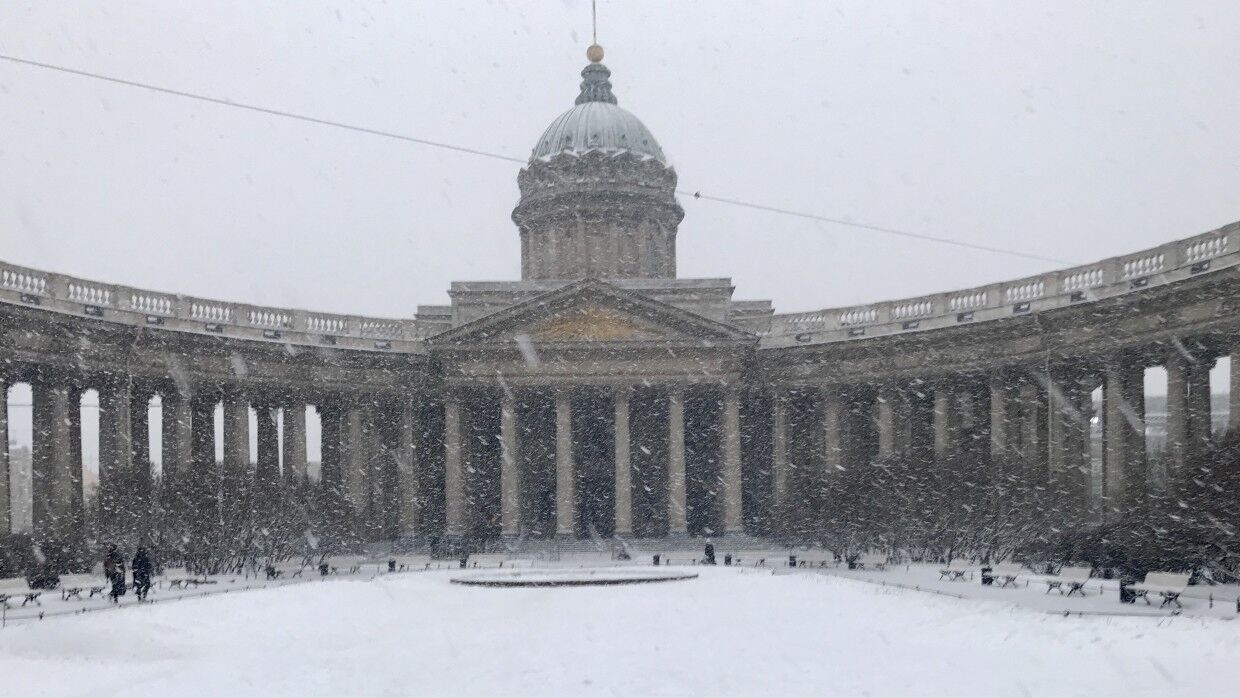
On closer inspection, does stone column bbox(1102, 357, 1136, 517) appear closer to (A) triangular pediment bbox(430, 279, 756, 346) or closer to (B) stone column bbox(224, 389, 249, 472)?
(A) triangular pediment bbox(430, 279, 756, 346)

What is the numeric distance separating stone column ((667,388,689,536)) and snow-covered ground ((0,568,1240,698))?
35542 mm

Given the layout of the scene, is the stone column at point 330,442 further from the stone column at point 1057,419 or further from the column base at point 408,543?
the stone column at point 1057,419

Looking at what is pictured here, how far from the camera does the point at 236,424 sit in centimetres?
A: 6369

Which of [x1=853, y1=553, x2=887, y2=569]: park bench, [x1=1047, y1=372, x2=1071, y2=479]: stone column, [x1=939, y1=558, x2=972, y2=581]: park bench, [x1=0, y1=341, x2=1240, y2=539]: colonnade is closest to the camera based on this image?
[x1=939, y1=558, x2=972, y2=581]: park bench

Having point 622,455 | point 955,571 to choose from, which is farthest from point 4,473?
point 955,571

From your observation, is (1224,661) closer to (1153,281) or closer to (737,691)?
(737,691)

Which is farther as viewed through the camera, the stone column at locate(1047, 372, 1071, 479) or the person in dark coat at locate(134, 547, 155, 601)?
the stone column at locate(1047, 372, 1071, 479)

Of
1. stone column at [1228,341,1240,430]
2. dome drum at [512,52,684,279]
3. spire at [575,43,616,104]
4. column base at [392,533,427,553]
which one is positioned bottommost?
column base at [392,533,427,553]

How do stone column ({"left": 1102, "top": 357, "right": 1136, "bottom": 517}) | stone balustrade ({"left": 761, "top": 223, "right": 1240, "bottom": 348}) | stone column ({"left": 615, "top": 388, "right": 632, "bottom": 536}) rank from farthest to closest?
stone column ({"left": 615, "top": 388, "right": 632, "bottom": 536}), stone column ({"left": 1102, "top": 357, "right": 1136, "bottom": 517}), stone balustrade ({"left": 761, "top": 223, "right": 1240, "bottom": 348})

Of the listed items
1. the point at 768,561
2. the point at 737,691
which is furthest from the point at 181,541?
the point at 737,691

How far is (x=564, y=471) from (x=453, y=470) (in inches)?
229

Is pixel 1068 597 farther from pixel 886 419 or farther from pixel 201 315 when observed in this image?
pixel 201 315

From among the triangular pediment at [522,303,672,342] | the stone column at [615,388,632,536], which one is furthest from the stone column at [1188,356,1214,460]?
the stone column at [615,388,632,536]

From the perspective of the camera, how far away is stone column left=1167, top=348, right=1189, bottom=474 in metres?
47.3
